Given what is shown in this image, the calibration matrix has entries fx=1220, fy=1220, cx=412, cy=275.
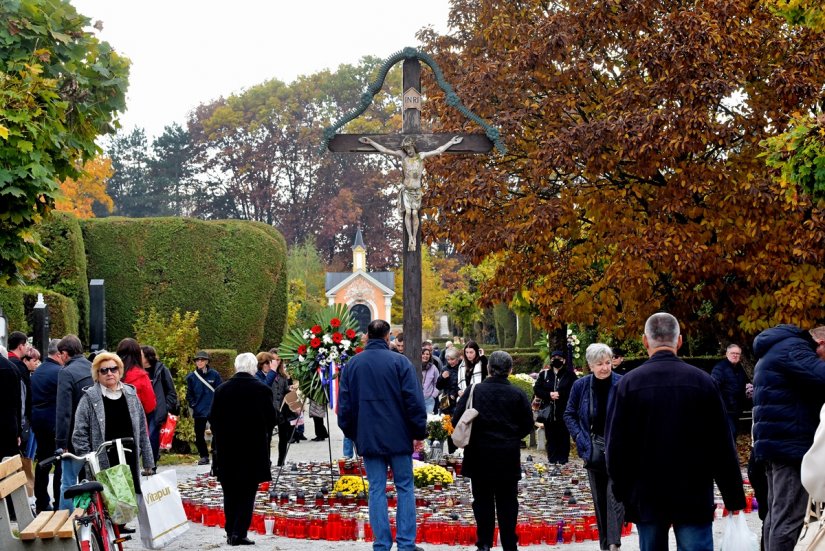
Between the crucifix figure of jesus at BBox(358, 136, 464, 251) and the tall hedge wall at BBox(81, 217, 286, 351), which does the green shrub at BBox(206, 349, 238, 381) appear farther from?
the crucifix figure of jesus at BBox(358, 136, 464, 251)

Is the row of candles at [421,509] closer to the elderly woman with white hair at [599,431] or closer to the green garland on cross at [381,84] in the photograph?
the elderly woman with white hair at [599,431]

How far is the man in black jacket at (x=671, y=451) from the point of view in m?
6.62

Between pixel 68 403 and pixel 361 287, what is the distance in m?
62.8

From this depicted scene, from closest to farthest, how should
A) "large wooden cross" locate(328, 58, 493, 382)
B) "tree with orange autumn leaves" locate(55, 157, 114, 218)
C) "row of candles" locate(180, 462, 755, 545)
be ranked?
"row of candles" locate(180, 462, 755, 545)
"large wooden cross" locate(328, 58, 493, 382)
"tree with orange autumn leaves" locate(55, 157, 114, 218)

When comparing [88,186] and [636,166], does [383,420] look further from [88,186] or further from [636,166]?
[88,186]

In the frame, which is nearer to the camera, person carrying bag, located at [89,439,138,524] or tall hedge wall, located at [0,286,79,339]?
person carrying bag, located at [89,439,138,524]

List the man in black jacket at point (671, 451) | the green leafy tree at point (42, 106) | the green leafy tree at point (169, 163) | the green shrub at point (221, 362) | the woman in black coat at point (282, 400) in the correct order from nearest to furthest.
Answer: the man in black jacket at point (671, 451) → the green leafy tree at point (42, 106) → the woman in black coat at point (282, 400) → the green shrub at point (221, 362) → the green leafy tree at point (169, 163)

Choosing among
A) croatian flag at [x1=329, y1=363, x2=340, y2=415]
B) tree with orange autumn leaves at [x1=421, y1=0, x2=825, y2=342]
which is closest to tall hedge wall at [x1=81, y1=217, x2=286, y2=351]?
tree with orange autumn leaves at [x1=421, y1=0, x2=825, y2=342]

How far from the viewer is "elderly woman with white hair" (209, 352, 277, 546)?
35.5 feet

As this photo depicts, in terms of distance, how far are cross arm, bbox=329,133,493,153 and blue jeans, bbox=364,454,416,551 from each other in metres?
4.63

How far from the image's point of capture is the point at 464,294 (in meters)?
48.0

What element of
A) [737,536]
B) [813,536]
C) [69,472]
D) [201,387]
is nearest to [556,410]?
[201,387]

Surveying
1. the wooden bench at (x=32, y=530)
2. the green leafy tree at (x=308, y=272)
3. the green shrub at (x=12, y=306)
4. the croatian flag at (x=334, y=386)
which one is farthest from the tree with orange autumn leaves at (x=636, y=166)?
the green leafy tree at (x=308, y=272)

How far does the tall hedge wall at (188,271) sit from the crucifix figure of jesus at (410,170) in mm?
12088
